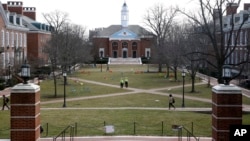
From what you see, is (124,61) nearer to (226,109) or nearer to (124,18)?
(124,18)

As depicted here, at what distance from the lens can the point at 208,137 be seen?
17391 mm

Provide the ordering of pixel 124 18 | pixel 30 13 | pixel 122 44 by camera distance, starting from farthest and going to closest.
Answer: pixel 124 18 → pixel 122 44 → pixel 30 13

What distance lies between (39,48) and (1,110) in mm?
42871

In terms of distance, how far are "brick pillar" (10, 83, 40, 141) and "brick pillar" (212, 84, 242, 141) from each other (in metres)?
4.62

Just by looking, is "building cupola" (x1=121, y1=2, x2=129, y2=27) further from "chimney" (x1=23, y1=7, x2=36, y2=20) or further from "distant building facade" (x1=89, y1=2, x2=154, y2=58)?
"chimney" (x1=23, y1=7, x2=36, y2=20)

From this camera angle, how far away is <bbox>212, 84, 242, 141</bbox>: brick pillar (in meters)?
10.2

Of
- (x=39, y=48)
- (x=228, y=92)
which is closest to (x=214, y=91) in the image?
(x=228, y=92)

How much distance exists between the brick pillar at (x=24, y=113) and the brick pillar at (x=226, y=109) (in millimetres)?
4621

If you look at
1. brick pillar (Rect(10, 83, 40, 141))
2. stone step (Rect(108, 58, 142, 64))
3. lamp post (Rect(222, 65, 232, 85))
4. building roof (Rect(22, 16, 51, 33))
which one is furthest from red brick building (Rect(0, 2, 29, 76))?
stone step (Rect(108, 58, 142, 64))

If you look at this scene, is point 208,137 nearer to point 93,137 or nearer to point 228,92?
point 93,137

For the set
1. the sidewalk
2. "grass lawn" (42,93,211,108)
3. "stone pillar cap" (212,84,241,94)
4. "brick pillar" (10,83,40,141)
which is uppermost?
"stone pillar cap" (212,84,241,94)

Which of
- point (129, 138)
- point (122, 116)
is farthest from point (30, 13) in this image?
point (129, 138)

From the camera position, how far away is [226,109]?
1027 centimetres

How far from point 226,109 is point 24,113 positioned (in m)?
5.05
